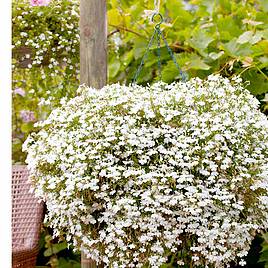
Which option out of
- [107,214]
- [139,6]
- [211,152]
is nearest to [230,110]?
[211,152]

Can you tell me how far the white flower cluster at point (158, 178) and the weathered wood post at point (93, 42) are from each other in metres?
0.33

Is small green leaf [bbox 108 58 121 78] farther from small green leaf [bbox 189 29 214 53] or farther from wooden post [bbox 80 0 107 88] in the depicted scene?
wooden post [bbox 80 0 107 88]

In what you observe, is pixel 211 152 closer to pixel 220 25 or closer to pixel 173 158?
pixel 173 158

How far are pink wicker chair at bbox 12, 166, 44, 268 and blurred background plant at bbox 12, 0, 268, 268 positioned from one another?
1.06 ft

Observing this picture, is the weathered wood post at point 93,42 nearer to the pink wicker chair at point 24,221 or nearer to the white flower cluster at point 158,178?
the white flower cluster at point 158,178

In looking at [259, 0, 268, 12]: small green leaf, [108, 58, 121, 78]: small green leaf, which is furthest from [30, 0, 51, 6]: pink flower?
[259, 0, 268, 12]: small green leaf

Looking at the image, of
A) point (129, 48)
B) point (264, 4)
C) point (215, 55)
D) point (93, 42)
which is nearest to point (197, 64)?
point (215, 55)

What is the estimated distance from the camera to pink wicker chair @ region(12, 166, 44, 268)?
94.8 inches

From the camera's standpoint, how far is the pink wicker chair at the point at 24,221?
2408 millimetres

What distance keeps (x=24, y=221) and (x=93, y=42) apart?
70cm

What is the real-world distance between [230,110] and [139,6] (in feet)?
4.09

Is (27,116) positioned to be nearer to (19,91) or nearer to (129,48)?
(19,91)

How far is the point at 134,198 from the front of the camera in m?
1.87

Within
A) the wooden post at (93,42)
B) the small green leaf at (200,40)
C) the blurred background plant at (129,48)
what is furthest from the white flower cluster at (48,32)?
the small green leaf at (200,40)
